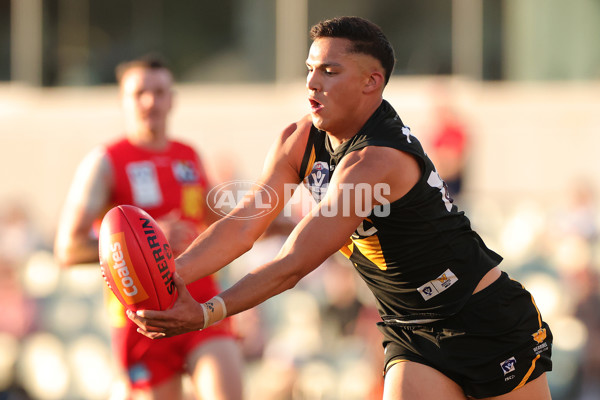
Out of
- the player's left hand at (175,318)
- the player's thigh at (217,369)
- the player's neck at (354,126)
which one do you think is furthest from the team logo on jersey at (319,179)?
the player's thigh at (217,369)

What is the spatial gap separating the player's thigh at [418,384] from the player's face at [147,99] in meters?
2.47

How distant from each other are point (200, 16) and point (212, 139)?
6.74ft

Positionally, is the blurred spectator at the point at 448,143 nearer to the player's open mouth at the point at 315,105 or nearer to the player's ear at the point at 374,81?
the player's ear at the point at 374,81

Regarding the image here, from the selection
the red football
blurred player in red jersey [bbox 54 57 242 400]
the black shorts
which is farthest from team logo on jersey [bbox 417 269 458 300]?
blurred player in red jersey [bbox 54 57 242 400]

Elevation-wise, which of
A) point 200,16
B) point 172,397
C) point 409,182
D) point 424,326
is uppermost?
point 200,16

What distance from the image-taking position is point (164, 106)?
571 centimetres

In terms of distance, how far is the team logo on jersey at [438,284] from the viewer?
3.90 metres

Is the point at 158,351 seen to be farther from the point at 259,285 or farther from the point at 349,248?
the point at 259,285

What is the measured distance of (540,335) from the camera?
411 cm

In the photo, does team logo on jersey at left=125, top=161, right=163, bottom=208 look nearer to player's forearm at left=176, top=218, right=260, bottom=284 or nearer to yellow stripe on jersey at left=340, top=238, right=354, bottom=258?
player's forearm at left=176, top=218, right=260, bottom=284

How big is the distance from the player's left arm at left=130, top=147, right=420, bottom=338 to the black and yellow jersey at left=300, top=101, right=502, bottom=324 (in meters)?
0.14

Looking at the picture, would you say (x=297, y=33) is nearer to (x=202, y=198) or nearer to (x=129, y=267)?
(x=202, y=198)

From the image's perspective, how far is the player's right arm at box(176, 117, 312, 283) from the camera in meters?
3.99

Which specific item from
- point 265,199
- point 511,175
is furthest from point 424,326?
point 511,175
